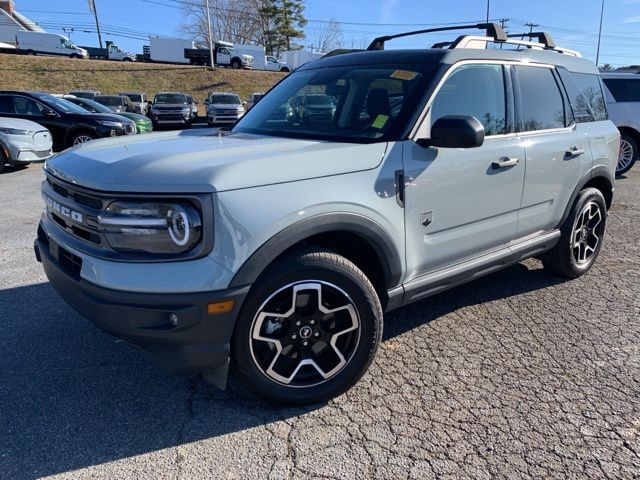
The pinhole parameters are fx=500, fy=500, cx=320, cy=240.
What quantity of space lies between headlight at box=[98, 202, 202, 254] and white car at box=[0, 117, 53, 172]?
950 cm

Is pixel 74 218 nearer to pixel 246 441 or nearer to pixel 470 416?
pixel 246 441

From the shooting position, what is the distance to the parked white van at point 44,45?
4219 cm

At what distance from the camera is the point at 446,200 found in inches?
119

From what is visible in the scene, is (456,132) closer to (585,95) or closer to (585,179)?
(585,179)

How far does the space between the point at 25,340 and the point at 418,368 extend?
2.59 meters

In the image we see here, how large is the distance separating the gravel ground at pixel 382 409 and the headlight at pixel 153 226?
97 cm

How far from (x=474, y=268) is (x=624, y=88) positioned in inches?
390

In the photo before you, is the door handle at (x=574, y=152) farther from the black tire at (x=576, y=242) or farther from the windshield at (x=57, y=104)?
the windshield at (x=57, y=104)

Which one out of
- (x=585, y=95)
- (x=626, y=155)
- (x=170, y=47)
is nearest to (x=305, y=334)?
(x=585, y=95)

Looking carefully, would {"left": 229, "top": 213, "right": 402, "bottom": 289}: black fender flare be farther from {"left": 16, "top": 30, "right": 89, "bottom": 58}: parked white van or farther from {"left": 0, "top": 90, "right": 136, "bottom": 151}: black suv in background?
{"left": 16, "top": 30, "right": 89, "bottom": 58}: parked white van

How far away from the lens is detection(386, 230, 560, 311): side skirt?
9.98 feet

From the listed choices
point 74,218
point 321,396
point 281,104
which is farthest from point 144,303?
point 281,104

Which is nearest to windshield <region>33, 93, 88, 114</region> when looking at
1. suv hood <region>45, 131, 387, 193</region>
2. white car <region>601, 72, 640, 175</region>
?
suv hood <region>45, 131, 387, 193</region>

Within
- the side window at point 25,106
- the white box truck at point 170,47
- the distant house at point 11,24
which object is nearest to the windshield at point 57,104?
the side window at point 25,106
